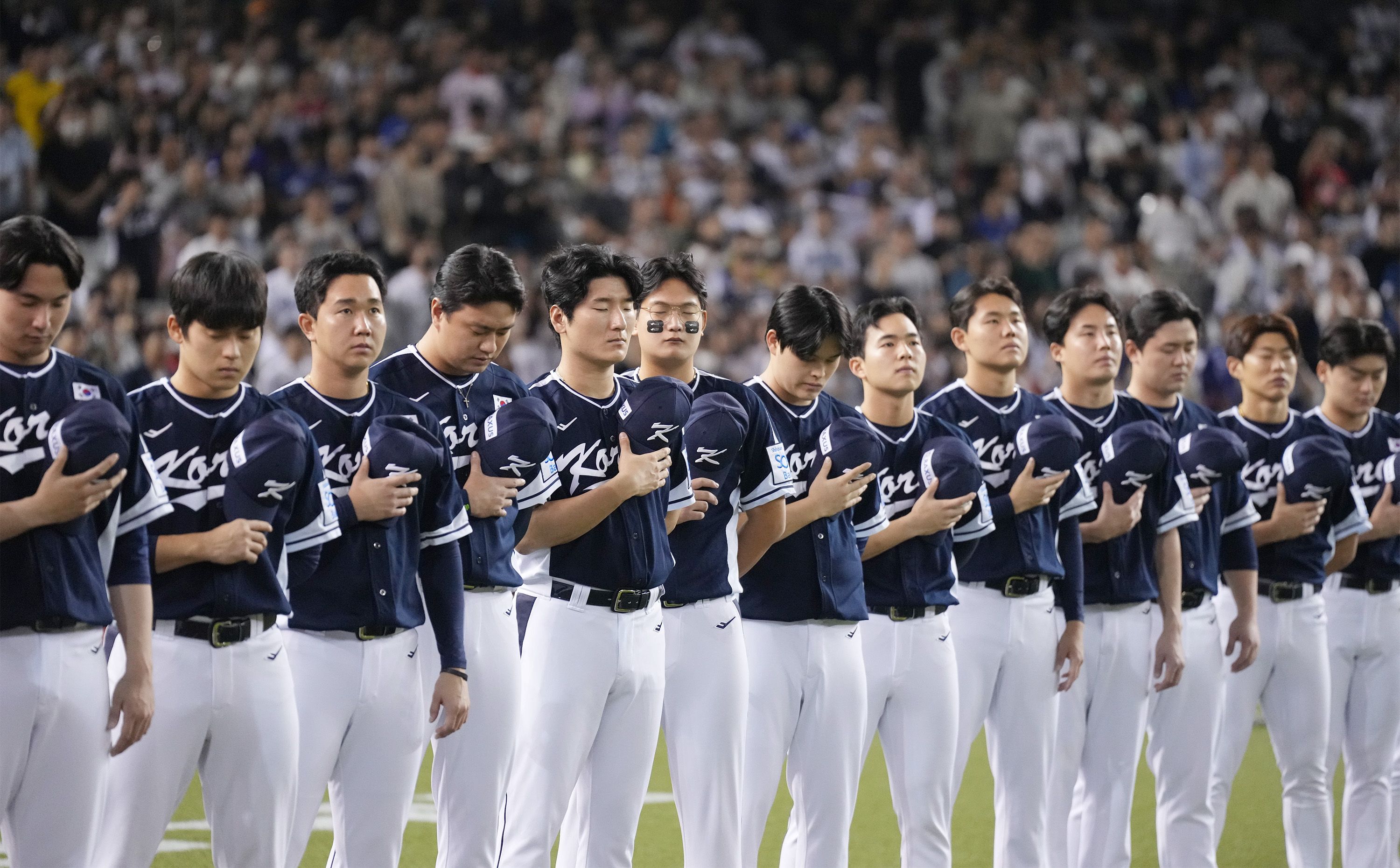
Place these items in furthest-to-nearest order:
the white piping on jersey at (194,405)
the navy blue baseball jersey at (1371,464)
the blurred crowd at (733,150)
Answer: the blurred crowd at (733,150) < the navy blue baseball jersey at (1371,464) < the white piping on jersey at (194,405)

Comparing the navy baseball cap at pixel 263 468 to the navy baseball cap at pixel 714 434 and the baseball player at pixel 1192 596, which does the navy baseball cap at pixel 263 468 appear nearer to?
the navy baseball cap at pixel 714 434

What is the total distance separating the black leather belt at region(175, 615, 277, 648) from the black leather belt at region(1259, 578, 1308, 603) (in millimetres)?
4387

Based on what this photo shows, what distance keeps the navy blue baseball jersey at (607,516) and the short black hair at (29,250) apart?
5.11 ft

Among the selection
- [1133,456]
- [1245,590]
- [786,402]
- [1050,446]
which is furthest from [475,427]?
[1245,590]

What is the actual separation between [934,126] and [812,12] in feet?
8.53

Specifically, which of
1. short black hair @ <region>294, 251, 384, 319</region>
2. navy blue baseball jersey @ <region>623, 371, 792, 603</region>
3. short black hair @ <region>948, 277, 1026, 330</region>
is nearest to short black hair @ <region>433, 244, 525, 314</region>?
short black hair @ <region>294, 251, 384, 319</region>

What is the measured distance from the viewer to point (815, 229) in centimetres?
1553

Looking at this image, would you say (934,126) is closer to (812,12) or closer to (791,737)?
(812,12)

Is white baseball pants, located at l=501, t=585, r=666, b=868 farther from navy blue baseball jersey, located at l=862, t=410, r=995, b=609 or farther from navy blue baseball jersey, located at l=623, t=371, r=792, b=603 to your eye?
navy blue baseball jersey, located at l=862, t=410, r=995, b=609

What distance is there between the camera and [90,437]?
3.59m

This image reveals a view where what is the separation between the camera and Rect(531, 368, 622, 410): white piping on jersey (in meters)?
4.92

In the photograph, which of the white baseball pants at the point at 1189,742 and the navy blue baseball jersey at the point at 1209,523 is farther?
the navy blue baseball jersey at the point at 1209,523

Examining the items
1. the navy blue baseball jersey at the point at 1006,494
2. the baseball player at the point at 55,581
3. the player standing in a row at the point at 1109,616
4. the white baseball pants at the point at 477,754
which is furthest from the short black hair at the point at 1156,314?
the baseball player at the point at 55,581

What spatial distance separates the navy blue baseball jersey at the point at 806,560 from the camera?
16.8ft
